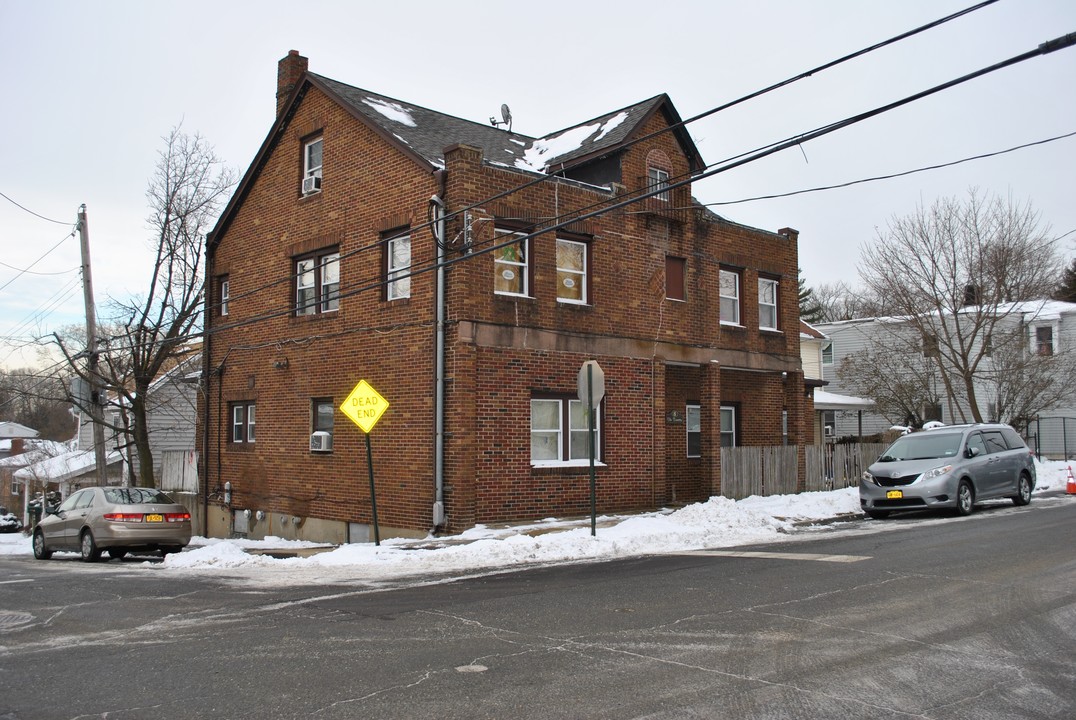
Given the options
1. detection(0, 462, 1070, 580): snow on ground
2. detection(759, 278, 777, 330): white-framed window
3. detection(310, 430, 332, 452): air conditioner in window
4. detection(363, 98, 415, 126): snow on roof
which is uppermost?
detection(363, 98, 415, 126): snow on roof

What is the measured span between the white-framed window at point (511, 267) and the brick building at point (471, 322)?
2.1 inches

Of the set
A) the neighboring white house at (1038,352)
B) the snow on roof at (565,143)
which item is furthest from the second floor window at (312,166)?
the neighboring white house at (1038,352)

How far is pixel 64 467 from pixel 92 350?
17.7 metres

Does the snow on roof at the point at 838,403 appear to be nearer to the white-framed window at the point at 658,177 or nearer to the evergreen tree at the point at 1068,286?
the white-framed window at the point at 658,177

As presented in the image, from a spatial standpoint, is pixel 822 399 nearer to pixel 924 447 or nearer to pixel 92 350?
pixel 924 447

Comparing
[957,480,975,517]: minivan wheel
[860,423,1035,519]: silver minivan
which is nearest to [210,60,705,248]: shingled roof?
[860,423,1035,519]: silver minivan

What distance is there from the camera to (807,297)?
63469 mm

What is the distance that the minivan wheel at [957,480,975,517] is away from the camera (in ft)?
55.3

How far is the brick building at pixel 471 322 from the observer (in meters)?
16.6

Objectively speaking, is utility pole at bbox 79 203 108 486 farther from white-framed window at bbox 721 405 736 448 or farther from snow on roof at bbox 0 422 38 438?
snow on roof at bbox 0 422 38 438

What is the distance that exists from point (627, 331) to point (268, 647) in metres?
12.5

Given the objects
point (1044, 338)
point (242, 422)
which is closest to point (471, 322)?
point (242, 422)

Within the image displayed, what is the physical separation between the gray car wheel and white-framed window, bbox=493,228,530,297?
352 inches

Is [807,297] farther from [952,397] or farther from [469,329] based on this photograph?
[469,329]
